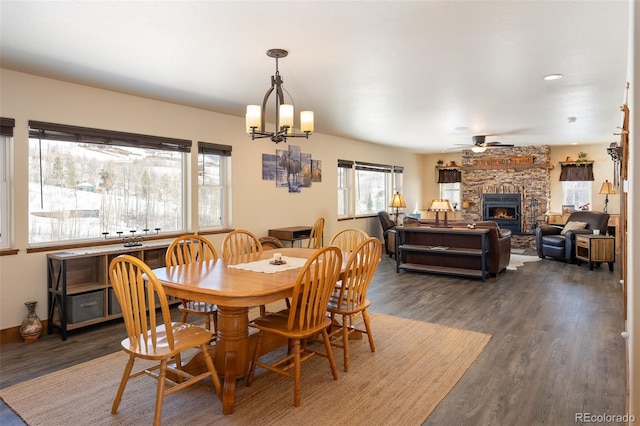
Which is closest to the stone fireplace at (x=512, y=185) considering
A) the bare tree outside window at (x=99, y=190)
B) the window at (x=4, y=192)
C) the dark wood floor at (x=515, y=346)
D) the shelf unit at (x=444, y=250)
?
the dark wood floor at (x=515, y=346)

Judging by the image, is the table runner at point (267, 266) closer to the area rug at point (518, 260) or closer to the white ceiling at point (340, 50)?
the white ceiling at point (340, 50)

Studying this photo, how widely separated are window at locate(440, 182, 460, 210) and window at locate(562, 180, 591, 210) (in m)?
2.61

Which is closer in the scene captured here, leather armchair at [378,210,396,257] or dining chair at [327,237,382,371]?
dining chair at [327,237,382,371]

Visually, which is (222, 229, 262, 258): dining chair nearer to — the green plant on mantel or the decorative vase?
the decorative vase

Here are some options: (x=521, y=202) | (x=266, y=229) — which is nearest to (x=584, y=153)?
(x=521, y=202)

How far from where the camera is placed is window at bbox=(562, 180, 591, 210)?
9.77 metres

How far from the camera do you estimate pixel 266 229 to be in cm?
647

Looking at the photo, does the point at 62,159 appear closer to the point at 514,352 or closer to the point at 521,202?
the point at 514,352

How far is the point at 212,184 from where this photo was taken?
18.8ft

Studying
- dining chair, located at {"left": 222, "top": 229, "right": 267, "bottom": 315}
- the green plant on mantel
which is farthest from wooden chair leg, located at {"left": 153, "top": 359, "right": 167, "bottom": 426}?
the green plant on mantel

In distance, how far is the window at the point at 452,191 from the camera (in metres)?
11.6

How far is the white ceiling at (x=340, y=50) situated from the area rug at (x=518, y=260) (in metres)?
2.94

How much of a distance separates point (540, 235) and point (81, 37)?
808 centimetres

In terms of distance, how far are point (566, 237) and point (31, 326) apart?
26.4ft
